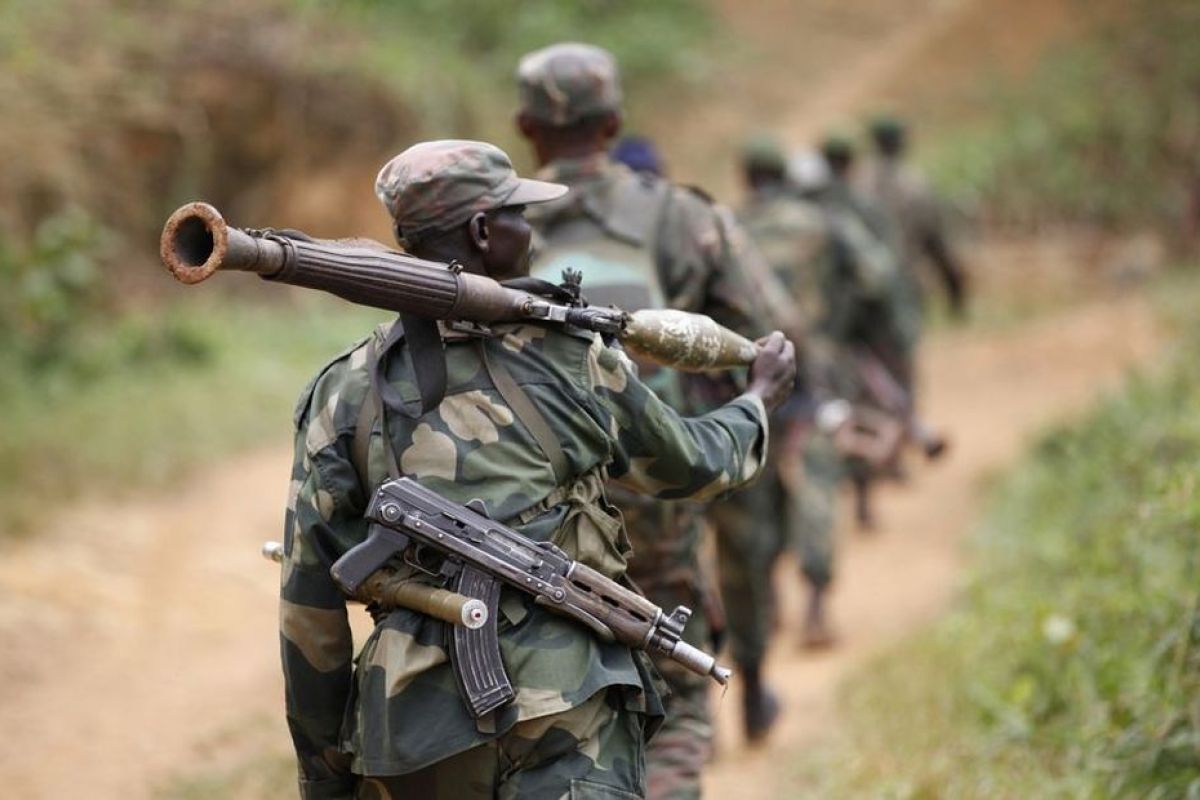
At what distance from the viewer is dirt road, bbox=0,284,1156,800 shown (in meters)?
6.30

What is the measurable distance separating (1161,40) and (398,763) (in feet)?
44.8

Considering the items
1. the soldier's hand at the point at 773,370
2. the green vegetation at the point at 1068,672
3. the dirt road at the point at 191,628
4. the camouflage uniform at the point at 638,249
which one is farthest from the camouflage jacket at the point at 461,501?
the dirt road at the point at 191,628

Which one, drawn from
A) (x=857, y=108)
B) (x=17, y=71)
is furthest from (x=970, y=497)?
(x=857, y=108)

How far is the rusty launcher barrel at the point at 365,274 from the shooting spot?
279cm

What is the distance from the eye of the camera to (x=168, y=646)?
7656mm

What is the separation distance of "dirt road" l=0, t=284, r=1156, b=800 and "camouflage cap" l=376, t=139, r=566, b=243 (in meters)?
3.16

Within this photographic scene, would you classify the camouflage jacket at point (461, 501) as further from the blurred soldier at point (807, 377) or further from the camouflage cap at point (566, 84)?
the blurred soldier at point (807, 377)

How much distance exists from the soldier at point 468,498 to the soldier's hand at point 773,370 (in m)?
0.44

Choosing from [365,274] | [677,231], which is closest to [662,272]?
[677,231]

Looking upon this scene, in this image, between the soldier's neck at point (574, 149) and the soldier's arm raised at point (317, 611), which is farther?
the soldier's neck at point (574, 149)

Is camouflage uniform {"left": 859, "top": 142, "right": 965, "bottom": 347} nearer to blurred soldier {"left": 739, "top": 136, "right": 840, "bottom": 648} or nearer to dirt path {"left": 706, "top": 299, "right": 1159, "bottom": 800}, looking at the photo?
dirt path {"left": 706, "top": 299, "right": 1159, "bottom": 800}

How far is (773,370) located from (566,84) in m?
1.36

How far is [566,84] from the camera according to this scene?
4699 millimetres

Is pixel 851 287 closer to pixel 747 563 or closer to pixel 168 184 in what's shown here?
pixel 747 563
